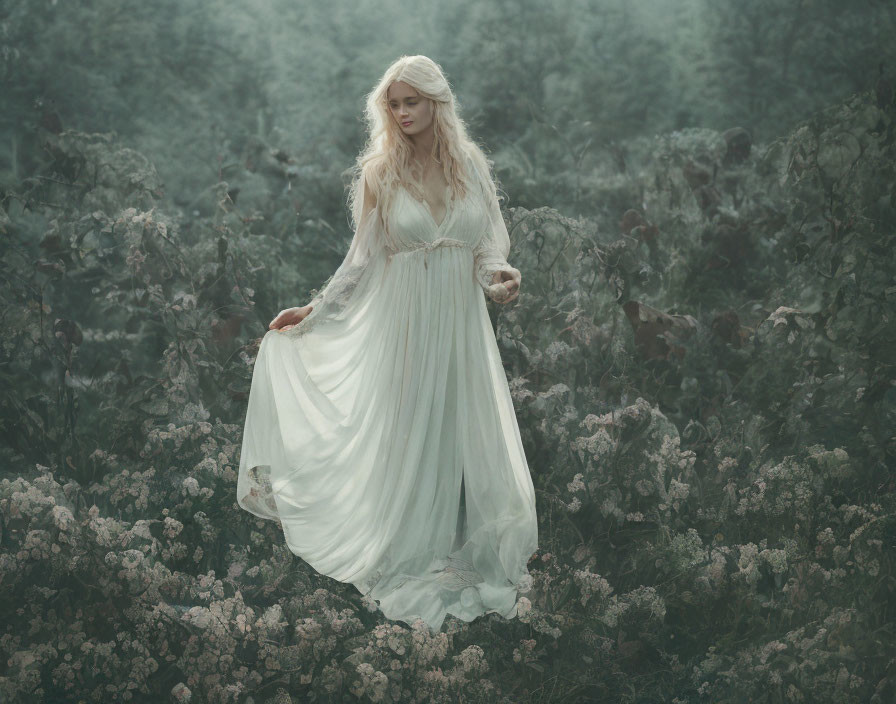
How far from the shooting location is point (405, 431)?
366cm

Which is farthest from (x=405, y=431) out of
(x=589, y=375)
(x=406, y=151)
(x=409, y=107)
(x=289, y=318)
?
(x=589, y=375)

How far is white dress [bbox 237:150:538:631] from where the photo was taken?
3.62m

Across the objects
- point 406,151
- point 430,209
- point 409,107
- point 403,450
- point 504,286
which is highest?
point 409,107

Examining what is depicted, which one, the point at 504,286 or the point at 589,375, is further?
the point at 589,375

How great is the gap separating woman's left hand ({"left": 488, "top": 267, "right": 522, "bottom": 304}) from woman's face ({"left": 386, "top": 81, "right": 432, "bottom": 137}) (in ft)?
1.71

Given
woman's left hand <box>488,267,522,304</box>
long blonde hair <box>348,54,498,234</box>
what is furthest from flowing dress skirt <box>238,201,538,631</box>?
long blonde hair <box>348,54,498,234</box>

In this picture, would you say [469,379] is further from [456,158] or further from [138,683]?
[138,683]

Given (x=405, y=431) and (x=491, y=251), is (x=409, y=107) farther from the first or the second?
(x=405, y=431)

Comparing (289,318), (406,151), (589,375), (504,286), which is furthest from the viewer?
(589,375)

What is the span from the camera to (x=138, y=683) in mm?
3689

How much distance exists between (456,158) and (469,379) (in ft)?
2.31

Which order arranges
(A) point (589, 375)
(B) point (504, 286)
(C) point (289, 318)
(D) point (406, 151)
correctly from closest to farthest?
(B) point (504, 286), (D) point (406, 151), (C) point (289, 318), (A) point (589, 375)

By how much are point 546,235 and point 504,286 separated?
144cm

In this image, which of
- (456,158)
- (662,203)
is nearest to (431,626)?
(456,158)
